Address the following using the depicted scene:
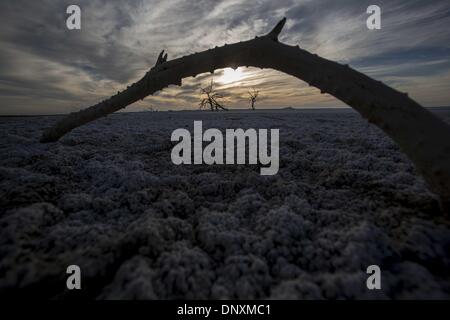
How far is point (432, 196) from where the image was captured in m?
2.61

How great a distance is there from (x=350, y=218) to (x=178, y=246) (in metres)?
1.63

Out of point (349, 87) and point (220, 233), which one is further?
point (349, 87)

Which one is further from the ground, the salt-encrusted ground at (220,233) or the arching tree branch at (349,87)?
the arching tree branch at (349,87)

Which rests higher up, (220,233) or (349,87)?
(349,87)

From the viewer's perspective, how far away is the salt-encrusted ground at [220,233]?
1624 millimetres

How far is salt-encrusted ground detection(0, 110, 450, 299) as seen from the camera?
1.62m

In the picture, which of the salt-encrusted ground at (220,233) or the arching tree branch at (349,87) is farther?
the arching tree branch at (349,87)

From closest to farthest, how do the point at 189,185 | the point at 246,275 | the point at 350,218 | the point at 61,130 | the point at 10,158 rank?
1. the point at 246,275
2. the point at 350,218
3. the point at 189,185
4. the point at 10,158
5. the point at 61,130

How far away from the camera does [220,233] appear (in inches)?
84.8
